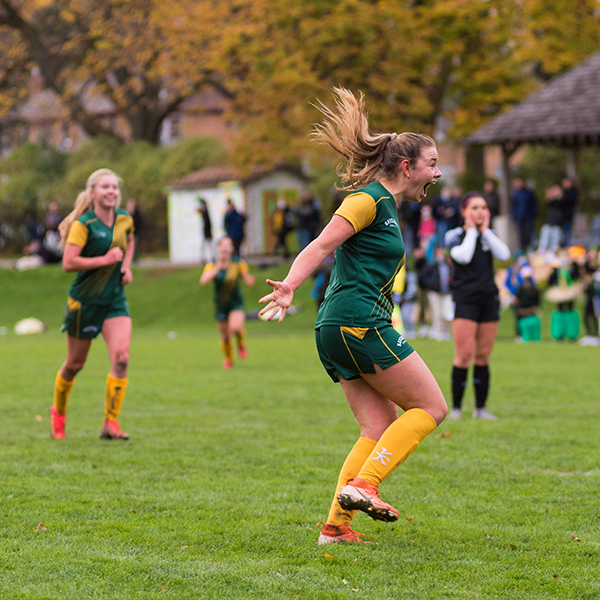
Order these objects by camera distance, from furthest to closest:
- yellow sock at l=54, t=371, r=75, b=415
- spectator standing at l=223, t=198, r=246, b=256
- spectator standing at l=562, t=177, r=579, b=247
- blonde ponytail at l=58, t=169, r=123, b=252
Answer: spectator standing at l=223, t=198, r=246, b=256 → spectator standing at l=562, t=177, r=579, b=247 → yellow sock at l=54, t=371, r=75, b=415 → blonde ponytail at l=58, t=169, r=123, b=252

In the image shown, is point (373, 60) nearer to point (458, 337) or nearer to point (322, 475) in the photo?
point (458, 337)

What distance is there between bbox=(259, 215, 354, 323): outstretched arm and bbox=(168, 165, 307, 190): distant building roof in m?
30.8

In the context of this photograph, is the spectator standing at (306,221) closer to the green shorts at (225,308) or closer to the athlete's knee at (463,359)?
the green shorts at (225,308)

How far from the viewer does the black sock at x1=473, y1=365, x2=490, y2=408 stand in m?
9.02

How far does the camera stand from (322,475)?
21.7 ft

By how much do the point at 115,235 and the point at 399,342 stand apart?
154 inches

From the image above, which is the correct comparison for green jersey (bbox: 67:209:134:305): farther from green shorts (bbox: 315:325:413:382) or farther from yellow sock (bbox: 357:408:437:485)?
yellow sock (bbox: 357:408:437:485)

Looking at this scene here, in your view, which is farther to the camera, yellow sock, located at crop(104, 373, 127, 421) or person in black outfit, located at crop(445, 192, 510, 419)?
person in black outfit, located at crop(445, 192, 510, 419)

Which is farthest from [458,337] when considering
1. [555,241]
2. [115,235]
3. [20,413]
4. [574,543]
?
[555,241]

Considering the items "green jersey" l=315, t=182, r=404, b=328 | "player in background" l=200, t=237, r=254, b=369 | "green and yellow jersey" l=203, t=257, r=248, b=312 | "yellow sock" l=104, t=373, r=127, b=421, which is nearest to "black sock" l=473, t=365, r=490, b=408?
"yellow sock" l=104, t=373, r=127, b=421

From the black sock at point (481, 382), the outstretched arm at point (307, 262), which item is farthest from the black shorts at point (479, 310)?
the outstretched arm at point (307, 262)

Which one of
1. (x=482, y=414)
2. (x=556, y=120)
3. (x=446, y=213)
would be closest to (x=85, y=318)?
(x=482, y=414)

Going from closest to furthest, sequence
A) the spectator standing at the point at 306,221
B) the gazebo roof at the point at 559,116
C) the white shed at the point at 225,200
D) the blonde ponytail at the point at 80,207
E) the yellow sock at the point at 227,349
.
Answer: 1. the blonde ponytail at the point at 80,207
2. the yellow sock at the point at 227,349
3. the gazebo roof at the point at 559,116
4. the spectator standing at the point at 306,221
5. the white shed at the point at 225,200

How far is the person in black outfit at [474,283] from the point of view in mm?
8578
